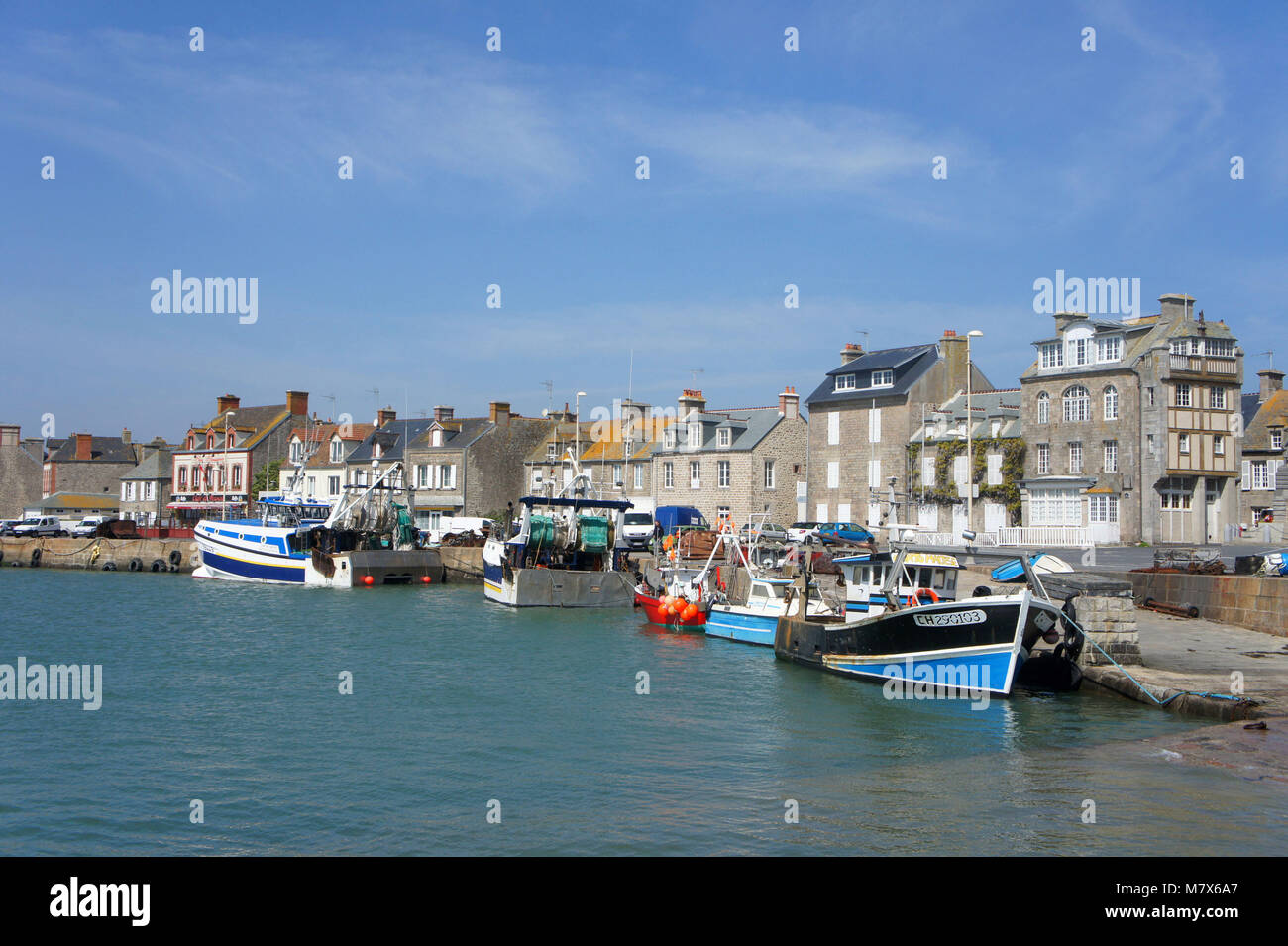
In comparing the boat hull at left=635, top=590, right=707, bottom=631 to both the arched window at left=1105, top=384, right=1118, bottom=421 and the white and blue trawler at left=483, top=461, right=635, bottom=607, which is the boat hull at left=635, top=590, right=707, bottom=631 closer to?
the white and blue trawler at left=483, top=461, right=635, bottom=607

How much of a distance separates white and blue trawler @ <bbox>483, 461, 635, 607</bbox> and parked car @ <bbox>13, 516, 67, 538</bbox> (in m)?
43.0

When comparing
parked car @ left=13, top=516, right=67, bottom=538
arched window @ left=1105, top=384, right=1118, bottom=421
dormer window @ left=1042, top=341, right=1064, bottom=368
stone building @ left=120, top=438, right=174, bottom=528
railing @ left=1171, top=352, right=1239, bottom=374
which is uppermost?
dormer window @ left=1042, top=341, right=1064, bottom=368

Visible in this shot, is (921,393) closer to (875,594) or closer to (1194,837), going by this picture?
(875,594)

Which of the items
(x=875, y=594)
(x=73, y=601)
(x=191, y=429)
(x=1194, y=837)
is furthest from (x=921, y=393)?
(x=191, y=429)

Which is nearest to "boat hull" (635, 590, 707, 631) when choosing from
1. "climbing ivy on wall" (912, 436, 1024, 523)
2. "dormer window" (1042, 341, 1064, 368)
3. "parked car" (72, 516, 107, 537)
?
"climbing ivy on wall" (912, 436, 1024, 523)

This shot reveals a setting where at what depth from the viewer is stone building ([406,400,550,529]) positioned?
7062 cm

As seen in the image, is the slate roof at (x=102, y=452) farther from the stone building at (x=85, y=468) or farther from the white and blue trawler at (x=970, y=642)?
the white and blue trawler at (x=970, y=642)

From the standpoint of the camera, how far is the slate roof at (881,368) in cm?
5475

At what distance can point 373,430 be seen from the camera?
76938mm

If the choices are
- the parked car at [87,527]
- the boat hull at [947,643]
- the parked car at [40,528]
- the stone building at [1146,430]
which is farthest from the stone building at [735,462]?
the parked car at [40,528]

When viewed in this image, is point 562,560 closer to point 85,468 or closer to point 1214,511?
point 1214,511

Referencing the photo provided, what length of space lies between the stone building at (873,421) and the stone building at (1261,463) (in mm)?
12804

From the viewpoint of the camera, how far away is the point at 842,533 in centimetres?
4672
